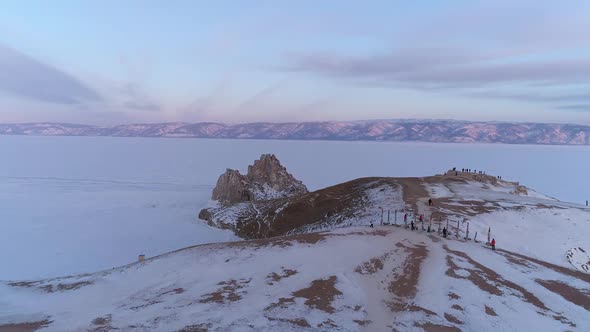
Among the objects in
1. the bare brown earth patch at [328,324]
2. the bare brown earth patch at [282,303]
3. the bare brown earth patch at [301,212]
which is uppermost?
the bare brown earth patch at [282,303]

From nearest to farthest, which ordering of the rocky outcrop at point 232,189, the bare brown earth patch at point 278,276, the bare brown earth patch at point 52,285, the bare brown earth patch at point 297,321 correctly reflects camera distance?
the bare brown earth patch at point 297,321
the bare brown earth patch at point 278,276
the bare brown earth patch at point 52,285
the rocky outcrop at point 232,189

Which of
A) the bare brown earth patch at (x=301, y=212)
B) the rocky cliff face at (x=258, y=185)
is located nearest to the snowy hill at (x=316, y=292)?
the bare brown earth patch at (x=301, y=212)

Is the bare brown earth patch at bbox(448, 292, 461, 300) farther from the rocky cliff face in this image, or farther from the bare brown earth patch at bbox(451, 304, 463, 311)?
the rocky cliff face

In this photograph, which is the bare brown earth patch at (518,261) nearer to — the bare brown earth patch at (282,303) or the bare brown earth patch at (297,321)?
the bare brown earth patch at (282,303)

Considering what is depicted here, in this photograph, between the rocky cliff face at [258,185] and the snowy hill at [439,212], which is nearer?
the snowy hill at [439,212]

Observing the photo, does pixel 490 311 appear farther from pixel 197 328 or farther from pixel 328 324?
pixel 197 328

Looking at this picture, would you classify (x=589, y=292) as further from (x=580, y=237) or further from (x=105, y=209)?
(x=105, y=209)

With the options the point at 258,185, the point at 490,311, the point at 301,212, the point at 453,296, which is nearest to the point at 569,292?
the point at 490,311
